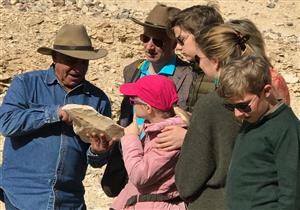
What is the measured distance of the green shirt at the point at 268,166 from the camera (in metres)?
3.54

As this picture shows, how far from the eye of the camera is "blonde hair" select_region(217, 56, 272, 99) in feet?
11.9


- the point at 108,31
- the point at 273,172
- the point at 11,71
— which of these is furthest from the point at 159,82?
the point at 108,31

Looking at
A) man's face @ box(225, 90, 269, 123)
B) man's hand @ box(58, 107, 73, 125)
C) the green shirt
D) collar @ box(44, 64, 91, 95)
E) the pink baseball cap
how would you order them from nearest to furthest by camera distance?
the green shirt
man's face @ box(225, 90, 269, 123)
the pink baseball cap
man's hand @ box(58, 107, 73, 125)
collar @ box(44, 64, 91, 95)

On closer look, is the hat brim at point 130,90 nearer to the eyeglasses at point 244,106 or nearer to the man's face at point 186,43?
the man's face at point 186,43

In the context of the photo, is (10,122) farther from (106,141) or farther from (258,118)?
(258,118)

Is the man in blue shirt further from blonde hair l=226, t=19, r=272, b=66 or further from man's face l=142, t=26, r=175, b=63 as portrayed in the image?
blonde hair l=226, t=19, r=272, b=66

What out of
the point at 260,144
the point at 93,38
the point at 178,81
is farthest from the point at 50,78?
the point at 93,38

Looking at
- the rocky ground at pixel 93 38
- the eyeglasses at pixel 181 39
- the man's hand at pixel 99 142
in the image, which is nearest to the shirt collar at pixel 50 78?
the man's hand at pixel 99 142

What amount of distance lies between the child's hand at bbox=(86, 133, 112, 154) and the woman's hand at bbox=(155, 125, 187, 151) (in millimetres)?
473

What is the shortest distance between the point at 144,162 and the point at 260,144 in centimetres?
80

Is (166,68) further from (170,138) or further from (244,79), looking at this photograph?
(244,79)

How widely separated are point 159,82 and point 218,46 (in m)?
0.46

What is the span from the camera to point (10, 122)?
4.55 meters

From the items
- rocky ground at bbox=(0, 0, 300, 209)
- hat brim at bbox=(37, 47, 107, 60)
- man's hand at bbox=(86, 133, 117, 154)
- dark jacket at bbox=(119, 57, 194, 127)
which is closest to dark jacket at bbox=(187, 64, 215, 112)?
dark jacket at bbox=(119, 57, 194, 127)
